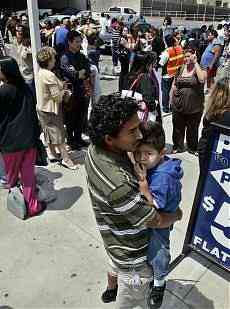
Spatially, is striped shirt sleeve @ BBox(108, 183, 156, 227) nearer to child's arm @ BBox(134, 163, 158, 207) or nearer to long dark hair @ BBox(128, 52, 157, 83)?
child's arm @ BBox(134, 163, 158, 207)

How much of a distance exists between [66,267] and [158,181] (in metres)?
1.57

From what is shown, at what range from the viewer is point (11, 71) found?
319 cm

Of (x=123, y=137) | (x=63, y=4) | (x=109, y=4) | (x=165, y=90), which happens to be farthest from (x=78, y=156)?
(x=109, y=4)

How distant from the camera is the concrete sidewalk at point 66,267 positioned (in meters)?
2.74

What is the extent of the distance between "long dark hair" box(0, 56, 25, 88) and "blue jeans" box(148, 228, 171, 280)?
1.98 m

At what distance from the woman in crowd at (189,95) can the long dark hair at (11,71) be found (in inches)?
92.5

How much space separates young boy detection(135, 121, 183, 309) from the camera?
74.0 inches

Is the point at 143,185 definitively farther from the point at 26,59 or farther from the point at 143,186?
the point at 26,59

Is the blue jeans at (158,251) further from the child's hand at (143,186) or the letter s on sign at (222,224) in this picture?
the letter s on sign at (222,224)

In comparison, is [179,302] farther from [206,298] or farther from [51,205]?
[51,205]

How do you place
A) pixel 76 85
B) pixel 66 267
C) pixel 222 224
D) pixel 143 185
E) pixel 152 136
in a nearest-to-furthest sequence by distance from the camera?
1. pixel 143 185
2. pixel 152 136
3. pixel 222 224
4. pixel 66 267
5. pixel 76 85

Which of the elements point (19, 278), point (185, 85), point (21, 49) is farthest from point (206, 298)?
point (21, 49)

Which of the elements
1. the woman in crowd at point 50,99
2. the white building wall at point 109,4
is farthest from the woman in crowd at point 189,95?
the white building wall at point 109,4

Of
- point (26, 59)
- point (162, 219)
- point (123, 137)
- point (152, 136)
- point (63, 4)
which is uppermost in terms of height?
point (63, 4)
